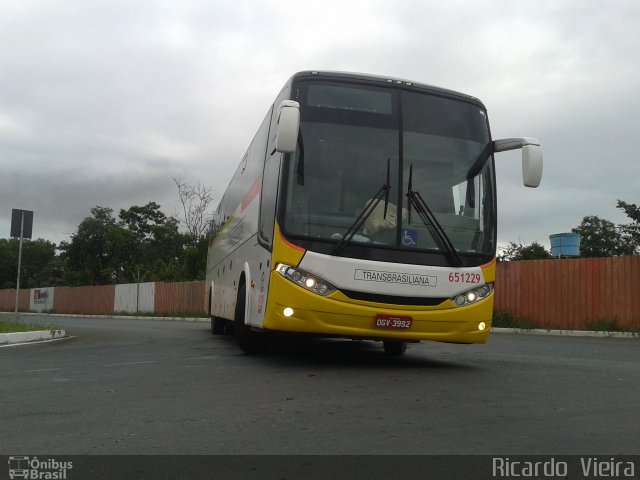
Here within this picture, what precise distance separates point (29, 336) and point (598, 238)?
3706 cm

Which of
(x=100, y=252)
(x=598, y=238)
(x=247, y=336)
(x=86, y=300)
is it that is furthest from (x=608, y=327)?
(x=100, y=252)

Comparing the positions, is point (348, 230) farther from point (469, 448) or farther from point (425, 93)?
point (469, 448)

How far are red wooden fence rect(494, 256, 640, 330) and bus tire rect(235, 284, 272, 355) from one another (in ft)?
36.8

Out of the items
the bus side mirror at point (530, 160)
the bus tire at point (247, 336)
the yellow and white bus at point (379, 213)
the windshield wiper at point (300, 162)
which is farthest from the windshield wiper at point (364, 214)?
the bus tire at point (247, 336)

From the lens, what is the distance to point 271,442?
4102 millimetres

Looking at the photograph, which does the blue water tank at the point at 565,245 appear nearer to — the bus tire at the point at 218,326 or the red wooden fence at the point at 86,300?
the bus tire at the point at 218,326

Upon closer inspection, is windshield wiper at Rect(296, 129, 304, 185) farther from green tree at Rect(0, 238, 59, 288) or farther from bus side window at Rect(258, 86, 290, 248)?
green tree at Rect(0, 238, 59, 288)

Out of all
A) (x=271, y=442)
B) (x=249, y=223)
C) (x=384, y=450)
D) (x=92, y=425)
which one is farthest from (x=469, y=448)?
(x=249, y=223)

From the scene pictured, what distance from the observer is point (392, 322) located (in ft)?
22.9

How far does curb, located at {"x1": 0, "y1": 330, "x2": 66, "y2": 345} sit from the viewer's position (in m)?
12.3

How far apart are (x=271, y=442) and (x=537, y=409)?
7.22ft

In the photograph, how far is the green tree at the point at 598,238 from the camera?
39653 mm

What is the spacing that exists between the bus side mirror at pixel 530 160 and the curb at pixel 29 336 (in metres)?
9.83

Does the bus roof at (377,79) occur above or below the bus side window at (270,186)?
above
